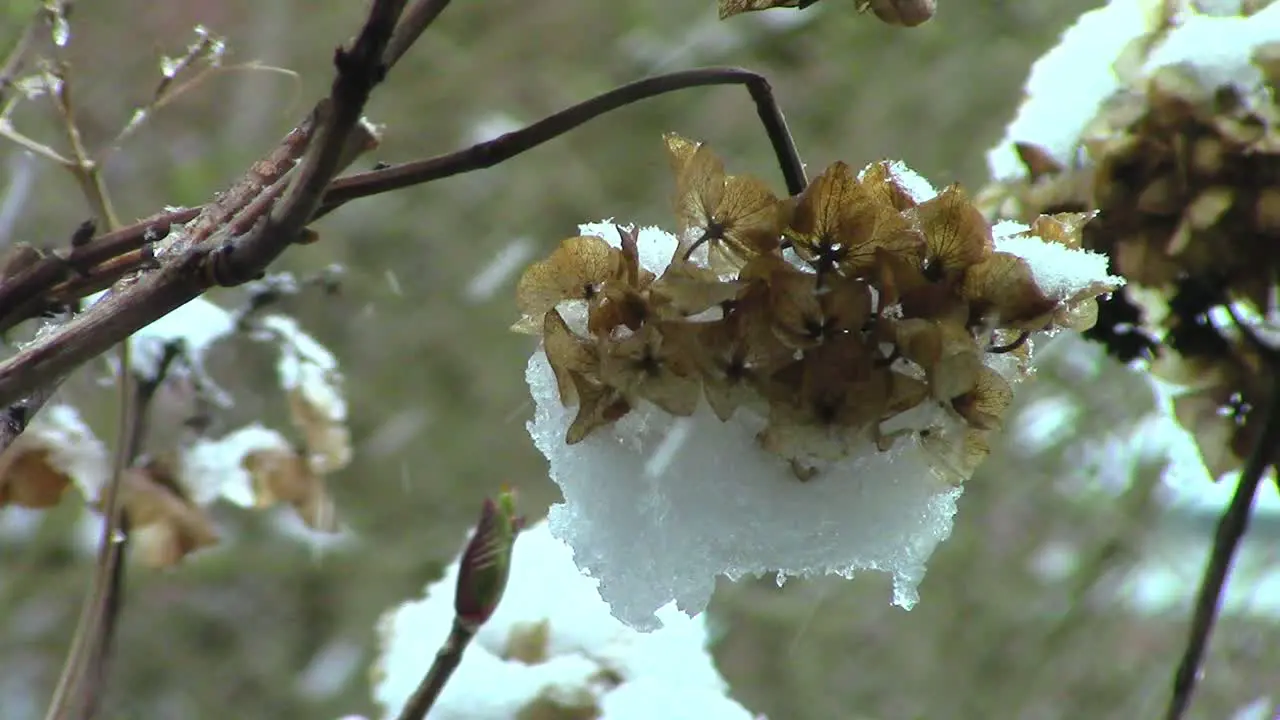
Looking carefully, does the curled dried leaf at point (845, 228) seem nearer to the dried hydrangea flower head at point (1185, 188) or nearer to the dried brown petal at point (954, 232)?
the dried brown petal at point (954, 232)

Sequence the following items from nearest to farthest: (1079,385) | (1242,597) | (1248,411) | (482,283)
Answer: (1248,411) → (1242,597) → (1079,385) → (482,283)

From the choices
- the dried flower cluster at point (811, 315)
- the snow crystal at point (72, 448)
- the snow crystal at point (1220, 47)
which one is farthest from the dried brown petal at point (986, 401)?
the snow crystal at point (72, 448)

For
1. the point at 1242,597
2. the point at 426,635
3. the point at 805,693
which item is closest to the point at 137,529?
the point at 426,635

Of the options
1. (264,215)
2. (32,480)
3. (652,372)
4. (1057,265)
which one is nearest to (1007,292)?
(1057,265)

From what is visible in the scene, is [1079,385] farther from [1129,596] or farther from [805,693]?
[805,693]

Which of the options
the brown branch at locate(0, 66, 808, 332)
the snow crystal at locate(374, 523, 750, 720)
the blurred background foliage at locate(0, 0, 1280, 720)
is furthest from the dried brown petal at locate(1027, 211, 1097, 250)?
the blurred background foliage at locate(0, 0, 1280, 720)

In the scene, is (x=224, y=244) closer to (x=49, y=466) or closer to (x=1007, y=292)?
(x=1007, y=292)
